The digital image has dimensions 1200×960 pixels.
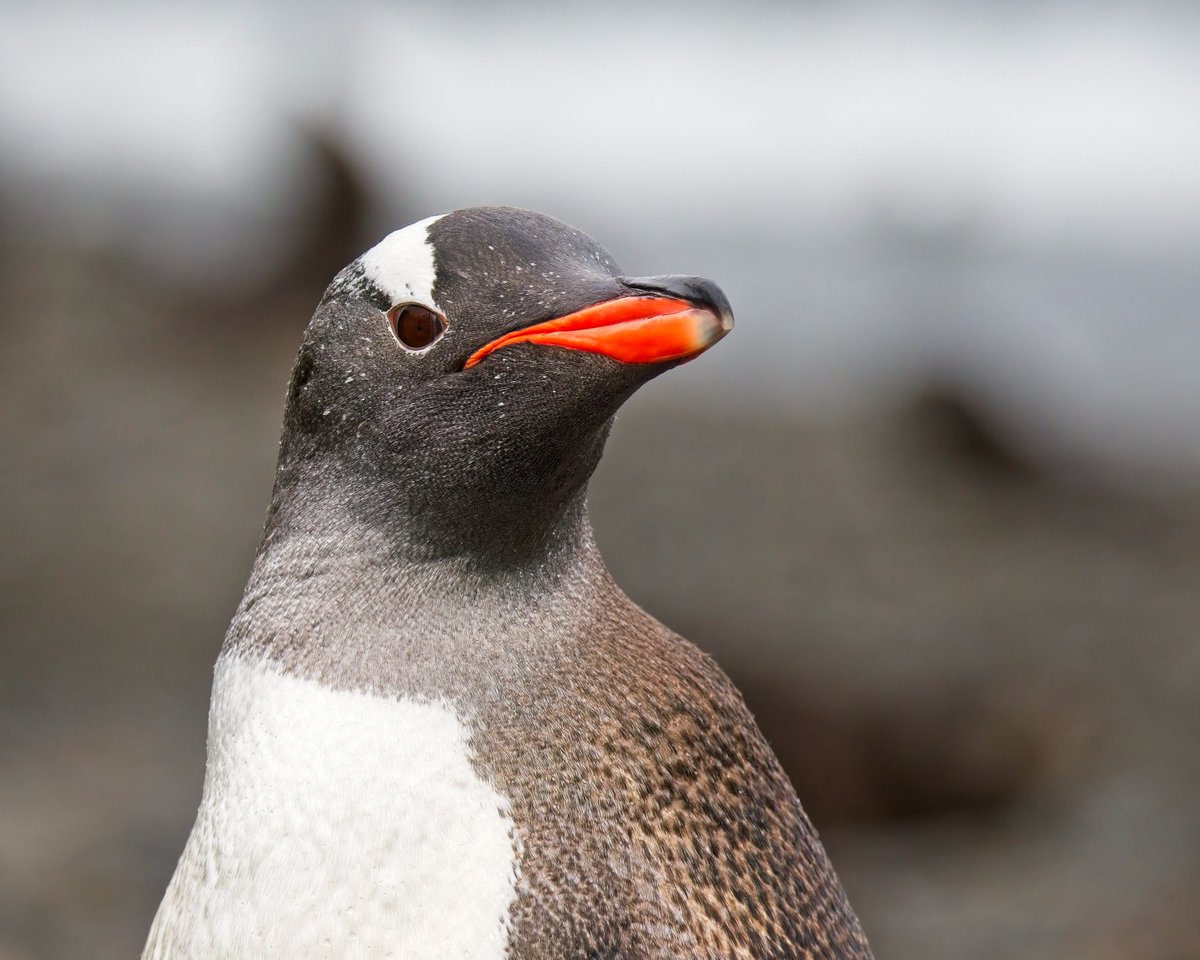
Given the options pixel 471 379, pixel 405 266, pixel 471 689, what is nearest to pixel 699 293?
pixel 471 379

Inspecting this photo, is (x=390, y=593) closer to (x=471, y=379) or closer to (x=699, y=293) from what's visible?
(x=471, y=379)

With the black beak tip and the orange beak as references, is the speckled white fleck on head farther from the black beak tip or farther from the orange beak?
the black beak tip

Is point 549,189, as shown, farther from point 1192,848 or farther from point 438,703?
point 438,703

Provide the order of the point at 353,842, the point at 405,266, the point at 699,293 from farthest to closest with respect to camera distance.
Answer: the point at 405,266
the point at 353,842
the point at 699,293

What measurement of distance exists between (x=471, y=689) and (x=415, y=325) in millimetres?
436

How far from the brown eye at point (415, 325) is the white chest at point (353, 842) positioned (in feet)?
1.39

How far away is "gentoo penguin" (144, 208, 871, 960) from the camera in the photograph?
5.22 feet

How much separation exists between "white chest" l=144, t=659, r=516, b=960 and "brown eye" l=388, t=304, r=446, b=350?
1.39 feet

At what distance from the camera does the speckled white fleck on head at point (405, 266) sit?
1.71 m

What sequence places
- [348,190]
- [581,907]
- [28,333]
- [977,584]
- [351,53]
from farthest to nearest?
[351,53] → [348,190] → [28,333] → [977,584] → [581,907]

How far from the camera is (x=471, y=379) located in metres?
1.65

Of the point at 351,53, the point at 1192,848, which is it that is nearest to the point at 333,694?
the point at 1192,848

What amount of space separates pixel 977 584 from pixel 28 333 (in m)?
6.32

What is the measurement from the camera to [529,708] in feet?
5.52
